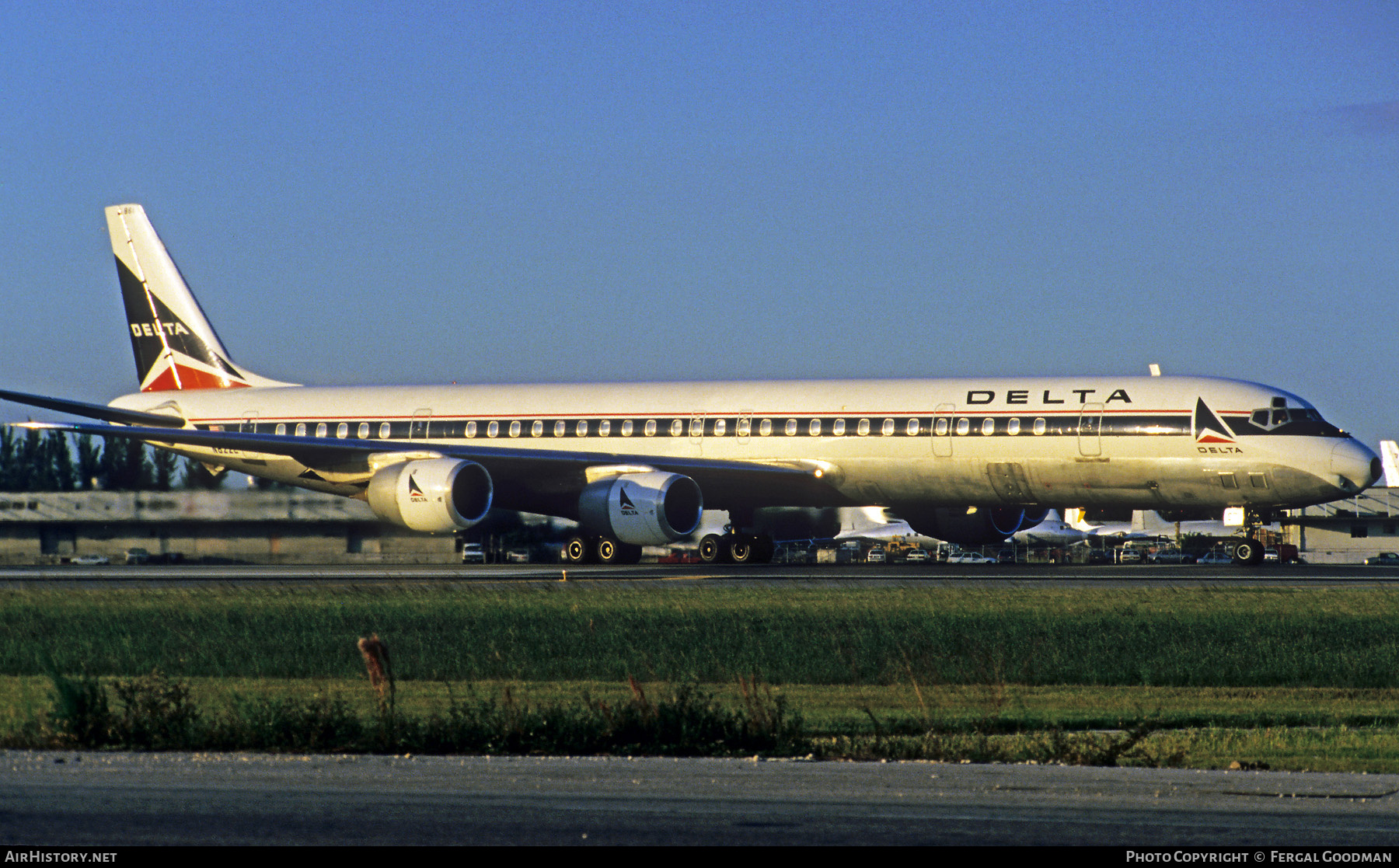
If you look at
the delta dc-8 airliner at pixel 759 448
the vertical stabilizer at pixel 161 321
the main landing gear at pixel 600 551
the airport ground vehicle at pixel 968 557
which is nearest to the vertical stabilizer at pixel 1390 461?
the airport ground vehicle at pixel 968 557

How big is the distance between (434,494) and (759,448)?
24.5ft

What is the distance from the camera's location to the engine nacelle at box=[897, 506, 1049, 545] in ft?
130

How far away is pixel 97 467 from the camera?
43.2m

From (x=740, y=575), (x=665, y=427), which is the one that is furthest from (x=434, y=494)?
(x=740, y=575)

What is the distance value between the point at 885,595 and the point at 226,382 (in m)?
25.9

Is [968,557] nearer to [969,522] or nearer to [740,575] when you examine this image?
[969,522]

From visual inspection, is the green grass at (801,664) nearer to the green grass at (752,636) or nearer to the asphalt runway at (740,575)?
the green grass at (752,636)

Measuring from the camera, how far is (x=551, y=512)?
128ft

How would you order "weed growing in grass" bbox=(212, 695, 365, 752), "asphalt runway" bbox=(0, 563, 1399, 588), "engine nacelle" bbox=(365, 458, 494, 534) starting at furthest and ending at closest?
"engine nacelle" bbox=(365, 458, 494, 534) < "asphalt runway" bbox=(0, 563, 1399, 588) < "weed growing in grass" bbox=(212, 695, 365, 752)

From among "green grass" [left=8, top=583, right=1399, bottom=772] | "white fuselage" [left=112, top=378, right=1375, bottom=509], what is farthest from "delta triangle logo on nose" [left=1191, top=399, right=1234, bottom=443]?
"green grass" [left=8, top=583, right=1399, bottom=772]

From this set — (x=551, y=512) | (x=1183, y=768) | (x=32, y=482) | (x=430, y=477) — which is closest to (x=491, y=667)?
(x=1183, y=768)

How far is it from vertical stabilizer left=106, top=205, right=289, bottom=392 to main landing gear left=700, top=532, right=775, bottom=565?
568 inches

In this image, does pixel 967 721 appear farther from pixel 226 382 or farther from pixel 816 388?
pixel 226 382

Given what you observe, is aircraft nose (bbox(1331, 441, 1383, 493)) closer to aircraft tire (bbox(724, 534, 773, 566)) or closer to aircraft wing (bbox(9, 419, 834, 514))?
aircraft wing (bbox(9, 419, 834, 514))
